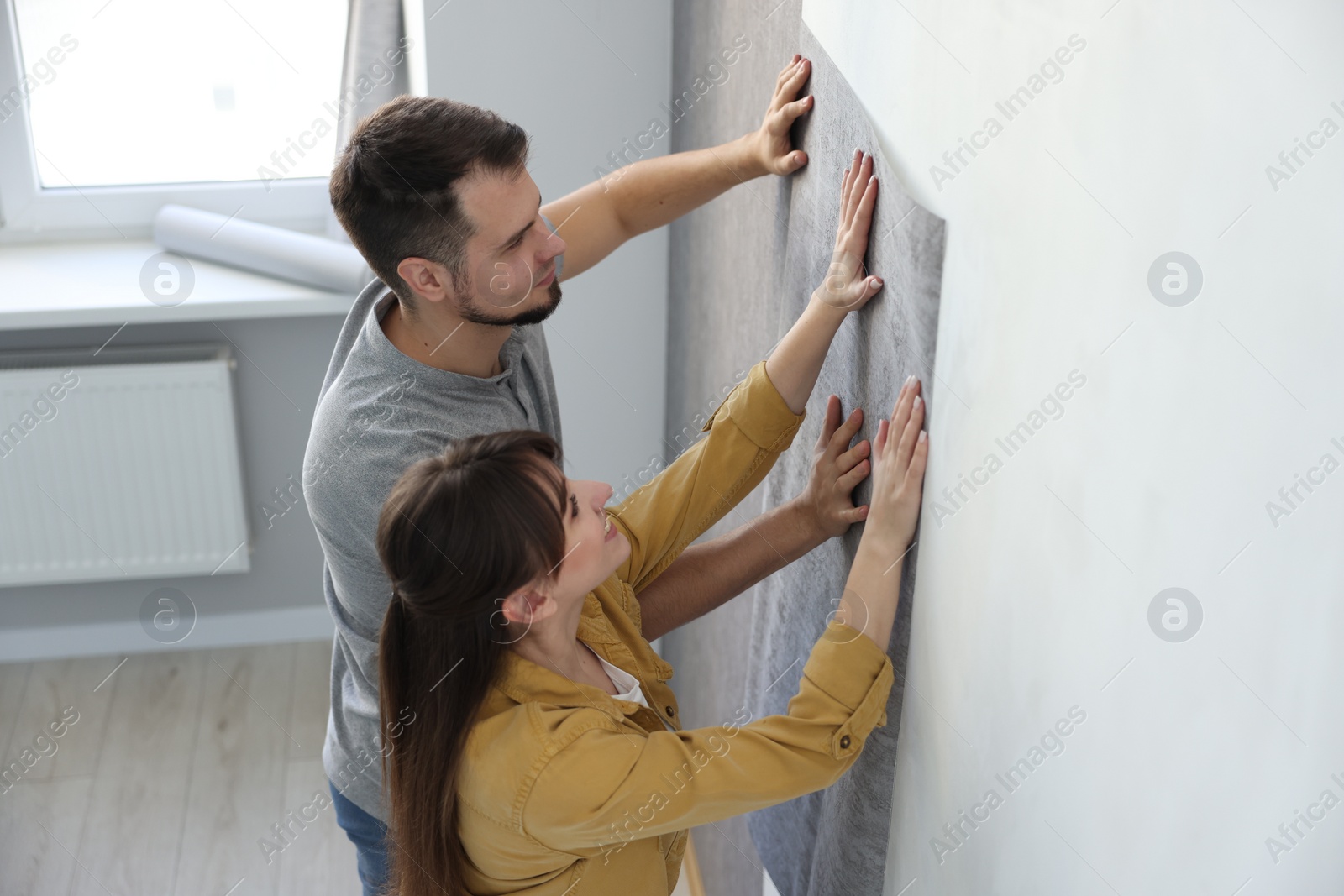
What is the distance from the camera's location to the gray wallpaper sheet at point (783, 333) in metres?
0.98

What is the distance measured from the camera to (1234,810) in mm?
548

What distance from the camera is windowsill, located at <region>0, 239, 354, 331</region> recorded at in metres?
2.42

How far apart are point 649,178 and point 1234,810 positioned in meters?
1.06

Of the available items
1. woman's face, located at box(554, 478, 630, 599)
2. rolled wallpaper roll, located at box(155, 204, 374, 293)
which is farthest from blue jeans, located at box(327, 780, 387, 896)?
rolled wallpaper roll, located at box(155, 204, 374, 293)

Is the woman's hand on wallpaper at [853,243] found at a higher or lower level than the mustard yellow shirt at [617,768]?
higher

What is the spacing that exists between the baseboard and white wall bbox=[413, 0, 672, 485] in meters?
1.00

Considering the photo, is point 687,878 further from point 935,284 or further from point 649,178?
point 935,284

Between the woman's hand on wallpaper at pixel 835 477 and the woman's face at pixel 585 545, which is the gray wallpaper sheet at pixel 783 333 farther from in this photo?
the woman's face at pixel 585 545

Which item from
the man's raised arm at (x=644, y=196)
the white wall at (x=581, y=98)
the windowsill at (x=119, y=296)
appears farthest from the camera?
the windowsill at (x=119, y=296)

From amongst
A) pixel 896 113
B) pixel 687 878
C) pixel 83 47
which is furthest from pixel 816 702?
pixel 83 47

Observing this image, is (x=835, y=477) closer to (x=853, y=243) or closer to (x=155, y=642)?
(x=853, y=243)

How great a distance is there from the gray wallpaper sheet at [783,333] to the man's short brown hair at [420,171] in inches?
13.2

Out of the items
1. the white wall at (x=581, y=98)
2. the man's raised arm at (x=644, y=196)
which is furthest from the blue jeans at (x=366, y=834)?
the white wall at (x=581, y=98)

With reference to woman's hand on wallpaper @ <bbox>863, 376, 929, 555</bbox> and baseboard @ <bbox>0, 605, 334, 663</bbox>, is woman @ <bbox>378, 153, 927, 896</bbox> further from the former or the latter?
baseboard @ <bbox>0, 605, 334, 663</bbox>
